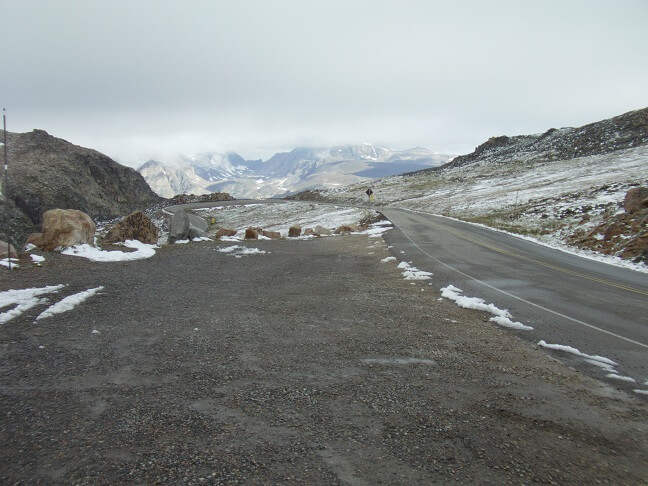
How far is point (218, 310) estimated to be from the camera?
30.8 feet

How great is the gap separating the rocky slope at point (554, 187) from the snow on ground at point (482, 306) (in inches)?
470

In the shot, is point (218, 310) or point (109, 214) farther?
point (109, 214)

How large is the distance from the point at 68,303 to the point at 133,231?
12053 millimetres

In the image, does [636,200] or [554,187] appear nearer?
[636,200]

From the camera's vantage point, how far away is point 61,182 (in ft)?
169

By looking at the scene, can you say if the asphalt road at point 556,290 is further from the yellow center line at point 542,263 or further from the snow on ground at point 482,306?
the snow on ground at point 482,306

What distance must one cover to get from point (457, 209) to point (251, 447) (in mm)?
42819

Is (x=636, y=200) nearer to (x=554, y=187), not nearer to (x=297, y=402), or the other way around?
(x=554, y=187)

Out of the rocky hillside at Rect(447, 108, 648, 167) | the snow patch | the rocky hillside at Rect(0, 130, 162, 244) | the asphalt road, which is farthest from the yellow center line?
the rocky hillside at Rect(447, 108, 648, 167)

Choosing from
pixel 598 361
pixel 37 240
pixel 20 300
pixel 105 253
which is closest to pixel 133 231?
pixel 105 253

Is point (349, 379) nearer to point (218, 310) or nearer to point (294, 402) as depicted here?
point (294, 402)

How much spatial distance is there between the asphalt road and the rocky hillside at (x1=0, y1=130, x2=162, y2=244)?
3886cm

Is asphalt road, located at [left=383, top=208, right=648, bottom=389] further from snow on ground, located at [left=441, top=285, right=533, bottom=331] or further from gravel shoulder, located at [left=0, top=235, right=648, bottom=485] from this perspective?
gravel shoulder, located at [left=0, top=235, right=648, bottom=485]

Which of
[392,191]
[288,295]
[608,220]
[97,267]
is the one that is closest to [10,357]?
[288,295]
